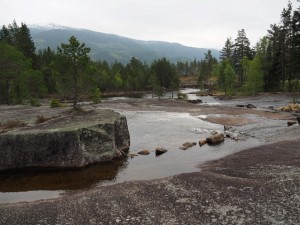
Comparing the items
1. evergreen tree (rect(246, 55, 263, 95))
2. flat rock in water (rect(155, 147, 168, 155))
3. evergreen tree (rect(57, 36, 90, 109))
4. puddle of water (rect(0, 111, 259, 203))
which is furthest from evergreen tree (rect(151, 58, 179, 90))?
flat rock in water (rect(155, 147, 168, 155))

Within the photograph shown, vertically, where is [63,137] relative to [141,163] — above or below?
above

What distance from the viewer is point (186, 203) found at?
22.2 m

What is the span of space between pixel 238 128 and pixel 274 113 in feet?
62.2

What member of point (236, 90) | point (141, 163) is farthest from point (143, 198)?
point (236, 90)

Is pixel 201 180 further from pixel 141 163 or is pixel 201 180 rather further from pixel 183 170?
pixel 141 163

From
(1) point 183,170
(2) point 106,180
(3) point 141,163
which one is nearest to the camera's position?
(2) point 106,180

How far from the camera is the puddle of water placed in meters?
27.9

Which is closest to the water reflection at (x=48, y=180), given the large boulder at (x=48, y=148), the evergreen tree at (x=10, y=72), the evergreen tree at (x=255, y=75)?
the large boulder at (x=48, y=148)

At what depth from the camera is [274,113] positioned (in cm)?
6719

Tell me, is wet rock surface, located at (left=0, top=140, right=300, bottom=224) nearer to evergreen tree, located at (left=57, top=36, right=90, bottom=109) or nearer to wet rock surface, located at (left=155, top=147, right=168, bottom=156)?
wet rock surface, located at (left=155, top=147, right=168, bottom=156)

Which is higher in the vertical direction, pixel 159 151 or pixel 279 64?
pixel 279 64

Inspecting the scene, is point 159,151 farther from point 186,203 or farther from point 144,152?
point 186,203

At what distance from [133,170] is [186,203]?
11.0 metres

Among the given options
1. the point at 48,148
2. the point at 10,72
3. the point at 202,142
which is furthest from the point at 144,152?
the point at 10,72
